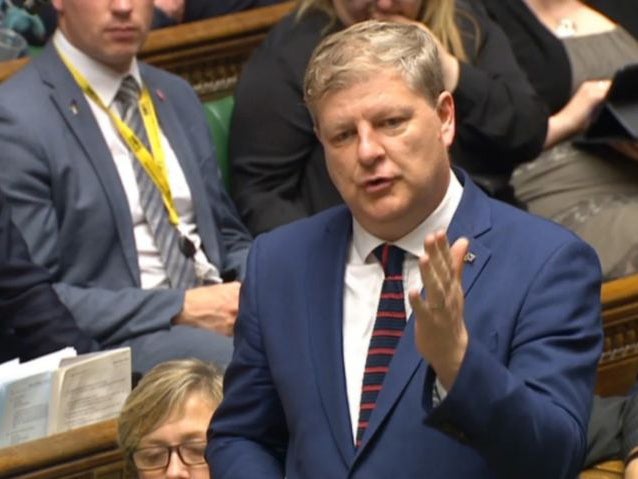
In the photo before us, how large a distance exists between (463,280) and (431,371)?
0.62ft

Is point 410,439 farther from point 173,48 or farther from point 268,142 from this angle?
point 173,48

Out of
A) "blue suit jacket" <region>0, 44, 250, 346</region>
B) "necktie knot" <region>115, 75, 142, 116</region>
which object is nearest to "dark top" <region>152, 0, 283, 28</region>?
"necktie knot" <region>115, 75, 142, 116</region>

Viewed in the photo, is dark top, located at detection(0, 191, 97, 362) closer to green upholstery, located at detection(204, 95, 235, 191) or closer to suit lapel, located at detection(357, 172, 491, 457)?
green upholstery, located at detection(204, 95, 235, 191)

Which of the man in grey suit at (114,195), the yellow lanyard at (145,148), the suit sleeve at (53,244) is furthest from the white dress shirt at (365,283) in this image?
the yellow lanyard at (145,148)

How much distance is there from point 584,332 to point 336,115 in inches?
15.1

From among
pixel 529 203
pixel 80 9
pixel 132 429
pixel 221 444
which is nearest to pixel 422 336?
pixel 221 444

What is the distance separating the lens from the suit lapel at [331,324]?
2346 millimetres

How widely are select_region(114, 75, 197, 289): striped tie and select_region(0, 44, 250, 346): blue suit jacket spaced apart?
0.19 ft

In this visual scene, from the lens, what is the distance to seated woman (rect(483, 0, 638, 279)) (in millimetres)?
4055

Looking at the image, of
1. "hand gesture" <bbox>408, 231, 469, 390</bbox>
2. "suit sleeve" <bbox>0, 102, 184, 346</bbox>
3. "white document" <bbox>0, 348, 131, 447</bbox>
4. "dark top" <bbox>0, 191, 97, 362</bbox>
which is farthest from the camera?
"suit sleeve" <bbox>0, 102, 184, 346</bbox>

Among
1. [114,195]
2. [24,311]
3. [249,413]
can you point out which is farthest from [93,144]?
[249,413]

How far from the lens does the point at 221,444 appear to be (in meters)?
2.46

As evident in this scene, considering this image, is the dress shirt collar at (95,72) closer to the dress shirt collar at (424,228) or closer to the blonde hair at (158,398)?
the blonde hair at (158,398)

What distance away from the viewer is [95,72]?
12.4 feet
